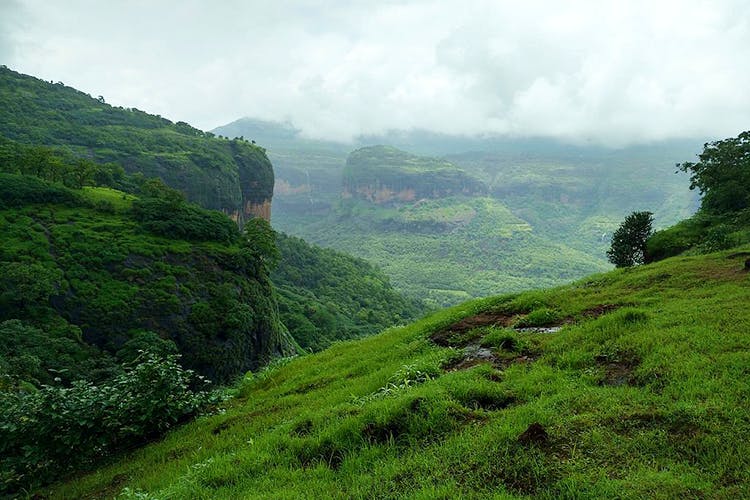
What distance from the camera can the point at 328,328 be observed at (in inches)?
3398

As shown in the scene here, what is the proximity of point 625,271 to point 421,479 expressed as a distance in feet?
41.0

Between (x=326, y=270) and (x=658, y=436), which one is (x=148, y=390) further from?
(x=326, y=270)

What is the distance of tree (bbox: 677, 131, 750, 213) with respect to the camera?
78.8 feet

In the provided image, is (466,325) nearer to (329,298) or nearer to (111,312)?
(111,312)

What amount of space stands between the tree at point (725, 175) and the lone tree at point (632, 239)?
334 cm

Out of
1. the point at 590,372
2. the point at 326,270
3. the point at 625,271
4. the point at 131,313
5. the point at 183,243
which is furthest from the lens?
the point at 326,270

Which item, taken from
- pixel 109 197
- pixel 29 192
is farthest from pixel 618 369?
pixel 109 197

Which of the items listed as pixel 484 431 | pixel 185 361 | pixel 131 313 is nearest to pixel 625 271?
pixel 484 431

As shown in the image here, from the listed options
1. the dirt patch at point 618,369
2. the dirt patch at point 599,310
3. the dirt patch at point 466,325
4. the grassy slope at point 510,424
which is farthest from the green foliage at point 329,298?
the dirt patch at point 618,369

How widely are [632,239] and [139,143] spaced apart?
111 metres

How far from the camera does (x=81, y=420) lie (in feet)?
23.9

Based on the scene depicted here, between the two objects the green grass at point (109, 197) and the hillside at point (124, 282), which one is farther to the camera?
the green grass at point (109, 197)

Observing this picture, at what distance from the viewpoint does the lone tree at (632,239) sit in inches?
1043

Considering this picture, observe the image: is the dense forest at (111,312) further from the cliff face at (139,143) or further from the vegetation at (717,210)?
the vegetation at (717,210)
